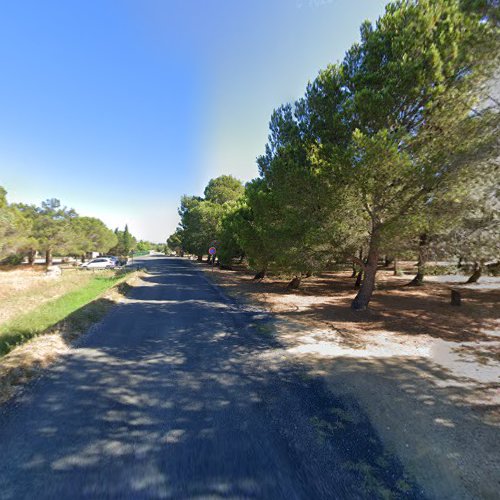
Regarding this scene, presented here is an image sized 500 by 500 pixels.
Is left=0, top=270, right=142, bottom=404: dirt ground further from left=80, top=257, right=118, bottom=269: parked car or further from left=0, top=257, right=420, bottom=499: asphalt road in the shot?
left=80, top=257, right=118, bottom=269: parked car

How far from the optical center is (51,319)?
12.1 metres

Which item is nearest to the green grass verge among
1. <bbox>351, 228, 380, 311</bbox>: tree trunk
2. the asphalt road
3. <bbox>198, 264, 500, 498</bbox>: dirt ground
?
the asphalt road

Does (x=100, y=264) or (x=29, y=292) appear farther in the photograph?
(x=100, y=264)

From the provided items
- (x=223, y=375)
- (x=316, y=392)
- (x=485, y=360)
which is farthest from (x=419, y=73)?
(x=223, y=375)

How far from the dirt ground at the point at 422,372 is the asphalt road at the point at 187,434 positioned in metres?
0.41

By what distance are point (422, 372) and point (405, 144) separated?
683 cm

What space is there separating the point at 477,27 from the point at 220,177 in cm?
4053

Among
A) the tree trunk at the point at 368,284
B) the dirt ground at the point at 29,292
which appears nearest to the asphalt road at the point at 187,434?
the tree trunk at the point at 368,284

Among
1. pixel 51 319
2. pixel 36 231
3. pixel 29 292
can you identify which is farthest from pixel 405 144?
pixel 36 231

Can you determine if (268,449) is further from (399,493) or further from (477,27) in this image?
(477,27)

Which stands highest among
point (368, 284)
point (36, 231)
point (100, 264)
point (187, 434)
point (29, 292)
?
point (36, 231)

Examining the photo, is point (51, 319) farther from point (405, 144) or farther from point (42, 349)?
point (405, 144)

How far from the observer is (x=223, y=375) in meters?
5.25

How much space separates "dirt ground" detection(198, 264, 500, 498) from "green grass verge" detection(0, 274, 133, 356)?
6.47 m
